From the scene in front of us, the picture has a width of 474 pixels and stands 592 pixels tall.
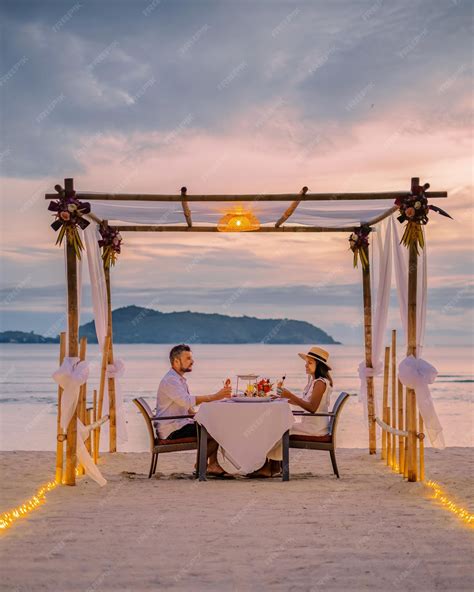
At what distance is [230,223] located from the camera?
26.8ft

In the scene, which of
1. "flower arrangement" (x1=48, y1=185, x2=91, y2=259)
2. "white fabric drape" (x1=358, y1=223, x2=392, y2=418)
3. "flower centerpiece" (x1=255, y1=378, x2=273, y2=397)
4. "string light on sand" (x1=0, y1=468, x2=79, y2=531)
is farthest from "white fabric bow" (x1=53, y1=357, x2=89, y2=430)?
"white fabric drape" (x1=358, y1=223, x2=392, y2=418)

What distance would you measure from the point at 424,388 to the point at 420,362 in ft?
0.71

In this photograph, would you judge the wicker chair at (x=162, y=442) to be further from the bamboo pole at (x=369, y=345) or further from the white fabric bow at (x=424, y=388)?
the bamboo pole at (x=369, y=345)

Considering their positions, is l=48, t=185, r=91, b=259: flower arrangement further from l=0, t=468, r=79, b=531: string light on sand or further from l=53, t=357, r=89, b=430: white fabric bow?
l=0, t=468, r=79, b=531: string light on sand

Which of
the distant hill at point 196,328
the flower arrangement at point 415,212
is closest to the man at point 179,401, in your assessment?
the flower arrangement at point 415,212

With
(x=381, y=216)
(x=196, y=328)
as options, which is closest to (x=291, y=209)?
(x=381, y=216)

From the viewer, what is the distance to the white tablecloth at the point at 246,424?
737 cm

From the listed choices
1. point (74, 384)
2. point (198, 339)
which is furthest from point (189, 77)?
point (198, 339)

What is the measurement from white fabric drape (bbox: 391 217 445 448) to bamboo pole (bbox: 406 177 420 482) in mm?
44

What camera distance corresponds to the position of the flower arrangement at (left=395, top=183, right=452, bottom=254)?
718 cm

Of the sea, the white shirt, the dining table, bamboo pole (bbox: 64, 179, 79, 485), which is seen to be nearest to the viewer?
bamboo pole (bbox: 64, 179, 79, 485)

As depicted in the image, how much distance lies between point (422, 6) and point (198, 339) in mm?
65198

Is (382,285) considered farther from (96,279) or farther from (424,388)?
(96,279)

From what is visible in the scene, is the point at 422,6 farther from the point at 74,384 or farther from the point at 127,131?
the point at 74,384
